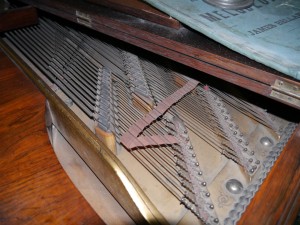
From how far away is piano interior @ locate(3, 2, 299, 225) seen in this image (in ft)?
3.51

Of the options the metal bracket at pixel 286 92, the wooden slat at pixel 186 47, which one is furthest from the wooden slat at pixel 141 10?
the metal bracket at pixel 286 92

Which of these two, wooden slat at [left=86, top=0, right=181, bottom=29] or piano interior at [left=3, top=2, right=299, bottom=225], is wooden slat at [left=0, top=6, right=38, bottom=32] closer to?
piano interior at [left=3, top=2, right=299, bottom=225]

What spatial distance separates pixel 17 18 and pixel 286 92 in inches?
67.1

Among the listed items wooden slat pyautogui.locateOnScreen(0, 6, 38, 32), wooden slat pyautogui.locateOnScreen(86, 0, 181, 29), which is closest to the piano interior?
wooden slat pyautogui.locateOnScreen(0, 6, 38, 32)

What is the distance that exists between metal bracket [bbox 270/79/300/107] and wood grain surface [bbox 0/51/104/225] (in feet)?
2.93

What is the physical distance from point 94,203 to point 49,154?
1.10ft

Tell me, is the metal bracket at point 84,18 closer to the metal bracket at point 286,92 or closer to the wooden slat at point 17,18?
the wooden slat at point 17,18

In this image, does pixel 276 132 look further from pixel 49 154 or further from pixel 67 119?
pixel 49 154

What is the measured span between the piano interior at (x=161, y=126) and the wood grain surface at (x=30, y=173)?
0.11 m

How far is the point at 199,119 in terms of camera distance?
1.44m

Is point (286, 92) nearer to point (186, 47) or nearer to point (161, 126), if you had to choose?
point (186, 47)

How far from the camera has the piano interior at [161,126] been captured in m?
1.07

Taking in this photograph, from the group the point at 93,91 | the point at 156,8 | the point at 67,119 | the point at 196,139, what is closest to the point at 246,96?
the point at 196,139

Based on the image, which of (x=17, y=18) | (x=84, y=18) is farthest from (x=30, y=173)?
(x=17, y=18)
